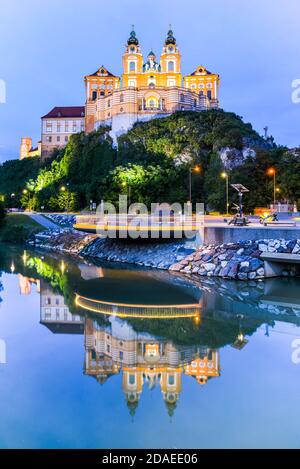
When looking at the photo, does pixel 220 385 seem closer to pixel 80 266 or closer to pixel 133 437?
pixel 133 437

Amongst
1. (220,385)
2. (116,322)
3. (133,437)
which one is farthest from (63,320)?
(133,437)

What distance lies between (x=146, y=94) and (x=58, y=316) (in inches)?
2780

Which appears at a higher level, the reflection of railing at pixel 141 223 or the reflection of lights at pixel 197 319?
A: the reflection of railing at pixel 141 223

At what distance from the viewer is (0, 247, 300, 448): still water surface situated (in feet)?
24.4

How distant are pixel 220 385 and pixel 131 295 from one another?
10543mm

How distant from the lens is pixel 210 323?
1516cm

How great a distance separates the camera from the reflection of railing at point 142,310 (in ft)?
53.6

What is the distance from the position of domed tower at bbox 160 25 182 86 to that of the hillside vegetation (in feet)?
41.4

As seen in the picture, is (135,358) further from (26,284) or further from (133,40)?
(133,40)

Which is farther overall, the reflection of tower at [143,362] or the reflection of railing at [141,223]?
the reflection of railing at [141,223]

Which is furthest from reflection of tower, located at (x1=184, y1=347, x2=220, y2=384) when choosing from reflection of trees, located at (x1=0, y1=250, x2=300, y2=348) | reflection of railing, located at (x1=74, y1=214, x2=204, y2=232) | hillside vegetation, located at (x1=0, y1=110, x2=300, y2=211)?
hillside vegetation, located at (x1=0, y1=110, x2=300, y2=211)

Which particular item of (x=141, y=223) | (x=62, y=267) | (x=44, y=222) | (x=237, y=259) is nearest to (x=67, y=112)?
(x=44, y=222)

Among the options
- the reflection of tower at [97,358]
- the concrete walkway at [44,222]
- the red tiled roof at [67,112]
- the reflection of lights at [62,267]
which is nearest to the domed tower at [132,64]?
the red tiled roof at [67,112]

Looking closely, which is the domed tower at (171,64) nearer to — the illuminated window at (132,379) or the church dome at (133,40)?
the church dome at (133,40)
